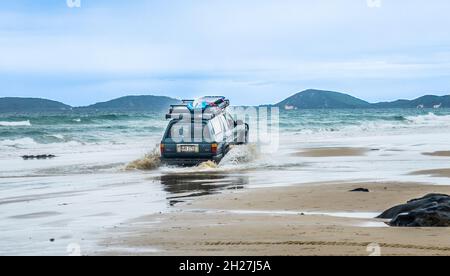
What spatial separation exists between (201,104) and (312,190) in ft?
27.9

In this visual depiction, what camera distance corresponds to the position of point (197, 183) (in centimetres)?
1623

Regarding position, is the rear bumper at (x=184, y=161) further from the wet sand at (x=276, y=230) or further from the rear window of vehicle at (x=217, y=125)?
the wet sand at (x=276, y=230)

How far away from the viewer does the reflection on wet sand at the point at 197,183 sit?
14.1 metres

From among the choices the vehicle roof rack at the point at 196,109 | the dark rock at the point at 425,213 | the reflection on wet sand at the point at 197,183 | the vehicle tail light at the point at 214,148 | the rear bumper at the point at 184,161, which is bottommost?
the reflection on wet sand at the point at 197,183

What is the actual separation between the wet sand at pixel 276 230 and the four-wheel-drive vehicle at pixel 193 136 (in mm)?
7308

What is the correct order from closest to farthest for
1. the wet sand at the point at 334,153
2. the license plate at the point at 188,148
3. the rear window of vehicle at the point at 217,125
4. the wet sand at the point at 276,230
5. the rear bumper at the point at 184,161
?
1. the wet sand at the point at 276,230
2. the rear bumper at the point at 184,161
3. the license plate at the point at 188,148
4. the rear window of vehicle at the point at 217,125
5. the wet sand at the point at 334,153

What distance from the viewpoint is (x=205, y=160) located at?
66.6 feet

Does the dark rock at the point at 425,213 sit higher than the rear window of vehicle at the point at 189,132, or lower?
lower

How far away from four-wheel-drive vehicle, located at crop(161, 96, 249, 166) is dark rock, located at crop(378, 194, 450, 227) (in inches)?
434

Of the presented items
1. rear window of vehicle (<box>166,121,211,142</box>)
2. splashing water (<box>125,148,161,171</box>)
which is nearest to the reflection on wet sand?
rear window of vehicle (<box>166,121,211,142</box>)

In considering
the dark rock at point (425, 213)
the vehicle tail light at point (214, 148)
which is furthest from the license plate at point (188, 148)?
the dark rock at point (425, 213)

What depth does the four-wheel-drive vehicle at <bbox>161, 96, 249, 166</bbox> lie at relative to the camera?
66.8 feet

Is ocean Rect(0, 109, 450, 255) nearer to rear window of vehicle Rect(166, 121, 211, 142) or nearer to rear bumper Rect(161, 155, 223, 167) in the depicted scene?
rear bumper Rect(161, 155, 223, 167)
